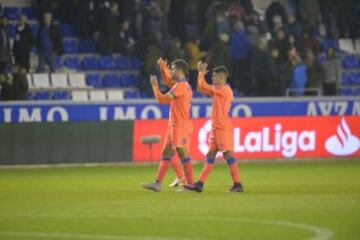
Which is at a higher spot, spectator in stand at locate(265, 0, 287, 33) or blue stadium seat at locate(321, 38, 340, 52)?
spectator in stand at locate(265, 0, 287, 33)

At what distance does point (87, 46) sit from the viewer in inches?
1133

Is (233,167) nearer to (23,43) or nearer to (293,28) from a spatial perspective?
(23,43)

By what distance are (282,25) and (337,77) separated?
2271 mm

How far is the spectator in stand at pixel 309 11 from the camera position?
31.4 m

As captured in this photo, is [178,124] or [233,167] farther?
[178,124]

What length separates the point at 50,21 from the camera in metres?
26.9

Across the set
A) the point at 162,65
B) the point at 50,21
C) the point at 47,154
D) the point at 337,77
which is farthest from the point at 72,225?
the point at 337,77

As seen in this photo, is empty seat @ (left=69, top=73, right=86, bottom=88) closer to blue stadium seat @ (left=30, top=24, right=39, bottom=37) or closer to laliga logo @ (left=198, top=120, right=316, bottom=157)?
blue stadium seat @ (left=30, top=24, right=39, bottom=37)

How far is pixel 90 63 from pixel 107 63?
46cm

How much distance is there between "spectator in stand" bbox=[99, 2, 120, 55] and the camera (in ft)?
91.2

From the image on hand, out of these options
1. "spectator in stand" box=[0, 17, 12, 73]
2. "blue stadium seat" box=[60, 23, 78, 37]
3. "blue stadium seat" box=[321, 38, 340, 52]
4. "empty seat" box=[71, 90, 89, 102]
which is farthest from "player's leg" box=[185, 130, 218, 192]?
"blue stadium seat" box=[321, 38, 340, 52]

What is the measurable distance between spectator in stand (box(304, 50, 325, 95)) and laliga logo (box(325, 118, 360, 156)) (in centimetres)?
324

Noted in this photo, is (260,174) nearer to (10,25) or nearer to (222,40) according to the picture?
(222,40)

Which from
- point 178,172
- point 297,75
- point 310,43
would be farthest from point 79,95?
point 178,172
